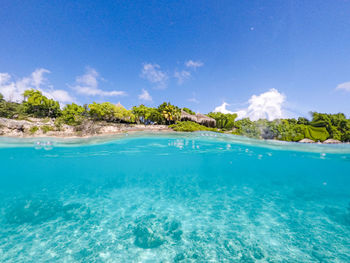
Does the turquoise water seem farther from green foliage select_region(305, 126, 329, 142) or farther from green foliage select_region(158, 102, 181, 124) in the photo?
green foliage select_region(158, 102, 181, 124)

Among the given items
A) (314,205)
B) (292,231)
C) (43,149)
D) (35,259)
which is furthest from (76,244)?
(43,149)

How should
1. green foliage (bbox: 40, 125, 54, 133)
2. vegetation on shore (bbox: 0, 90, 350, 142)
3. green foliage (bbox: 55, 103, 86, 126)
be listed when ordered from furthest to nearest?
1. green foliage (bbox: 55, 103, 86, 126)
2. vegetation on shore (bbox: 0, 90, 350, 142)
3. green foliage (bbox: 40, 125, 54, 133)

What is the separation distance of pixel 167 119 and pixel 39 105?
2823 cm

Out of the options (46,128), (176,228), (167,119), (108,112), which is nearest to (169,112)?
(167,119)

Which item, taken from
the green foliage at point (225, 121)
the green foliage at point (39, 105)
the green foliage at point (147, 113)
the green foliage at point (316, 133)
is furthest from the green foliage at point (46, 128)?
the green foliage at point (316, 133)

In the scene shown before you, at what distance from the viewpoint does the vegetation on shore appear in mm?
23922

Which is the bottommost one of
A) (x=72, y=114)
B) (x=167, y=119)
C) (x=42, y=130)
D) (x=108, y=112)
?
(x=42, y=130)

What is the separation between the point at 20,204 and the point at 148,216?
9196 mm

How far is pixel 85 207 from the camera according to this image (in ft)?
32.1

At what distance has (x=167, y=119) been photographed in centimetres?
3472

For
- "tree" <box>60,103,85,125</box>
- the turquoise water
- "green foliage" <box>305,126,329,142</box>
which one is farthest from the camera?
"tree" <box>60,103,85,125</box>

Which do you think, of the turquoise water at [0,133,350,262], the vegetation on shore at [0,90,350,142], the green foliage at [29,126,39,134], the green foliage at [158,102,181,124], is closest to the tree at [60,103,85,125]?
the vegetation on shore at [0,90,350,142]

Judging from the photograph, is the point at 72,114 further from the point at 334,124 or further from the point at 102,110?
the point at 334,124

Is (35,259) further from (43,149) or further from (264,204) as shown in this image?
(43,149)
